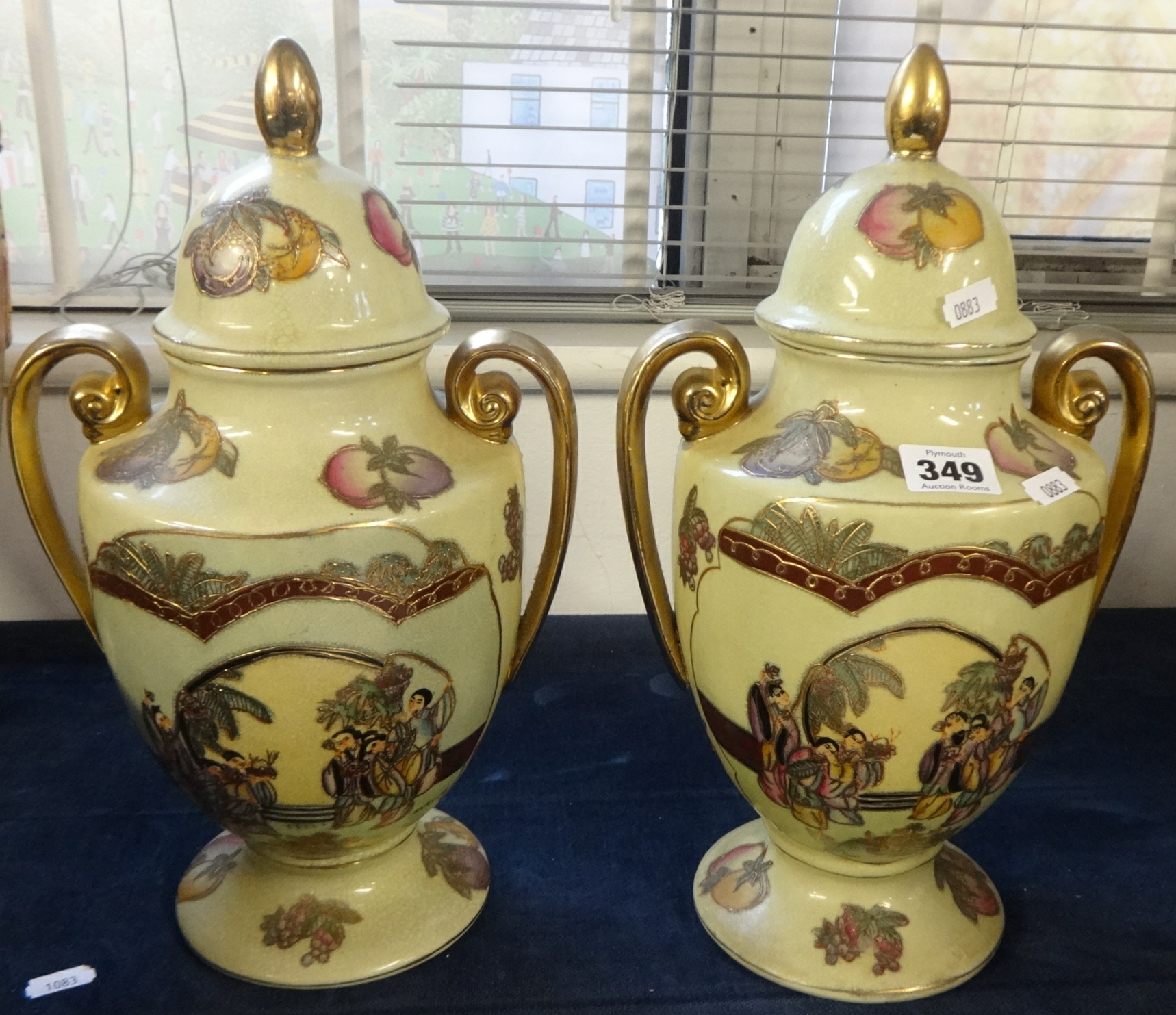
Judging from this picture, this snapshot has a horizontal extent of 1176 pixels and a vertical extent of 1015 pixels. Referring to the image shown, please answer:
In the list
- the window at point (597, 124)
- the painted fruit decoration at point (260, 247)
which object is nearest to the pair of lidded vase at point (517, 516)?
the painted fruit decoration at point (260, 247)

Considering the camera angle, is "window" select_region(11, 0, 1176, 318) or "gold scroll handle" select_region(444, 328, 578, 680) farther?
"window" select_region(11, 0, 1176, 318)

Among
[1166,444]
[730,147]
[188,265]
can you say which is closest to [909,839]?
[188,265]

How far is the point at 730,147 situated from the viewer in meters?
1.63

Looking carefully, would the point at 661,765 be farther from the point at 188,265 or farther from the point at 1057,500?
the point at 188,265

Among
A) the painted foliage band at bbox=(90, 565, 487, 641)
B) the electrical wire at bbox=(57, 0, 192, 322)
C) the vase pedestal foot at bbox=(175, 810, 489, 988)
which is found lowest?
the vase pedestal foot at bbox=(175, 810, 489, 988)

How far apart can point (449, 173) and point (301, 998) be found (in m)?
1.06

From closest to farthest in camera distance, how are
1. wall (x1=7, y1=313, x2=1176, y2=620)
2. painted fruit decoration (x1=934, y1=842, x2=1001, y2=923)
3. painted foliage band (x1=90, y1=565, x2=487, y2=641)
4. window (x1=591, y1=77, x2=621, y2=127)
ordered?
1. painted foliage band (x1=90, y1=565, x2=487, y2=641)
2. painted fruit decoration (x1=934, y1=842, x2=1001, y2=923)
3. wall (x1=7, y1=313, x2=1176, y2=620)
4. window (x1=591, y1=77, x2=621, y2=127)

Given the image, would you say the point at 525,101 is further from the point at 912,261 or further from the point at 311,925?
the point at 311,925

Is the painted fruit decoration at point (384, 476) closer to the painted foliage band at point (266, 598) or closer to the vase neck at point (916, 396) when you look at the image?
the painted foliage band at point (266, 598)

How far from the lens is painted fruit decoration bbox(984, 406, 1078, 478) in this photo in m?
0.92

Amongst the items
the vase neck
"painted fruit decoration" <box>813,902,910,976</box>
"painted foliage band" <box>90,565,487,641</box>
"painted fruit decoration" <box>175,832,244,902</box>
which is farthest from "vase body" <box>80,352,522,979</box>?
"painted fruit decoration" <box>813,902,910,976</box>

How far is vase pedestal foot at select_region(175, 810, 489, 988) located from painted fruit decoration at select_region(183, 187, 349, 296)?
1.70 ft

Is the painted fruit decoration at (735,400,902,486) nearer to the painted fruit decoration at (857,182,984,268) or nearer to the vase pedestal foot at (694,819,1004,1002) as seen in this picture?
the painted fruit decoration at (857,182,984,268)

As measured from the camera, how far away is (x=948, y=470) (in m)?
0.90
